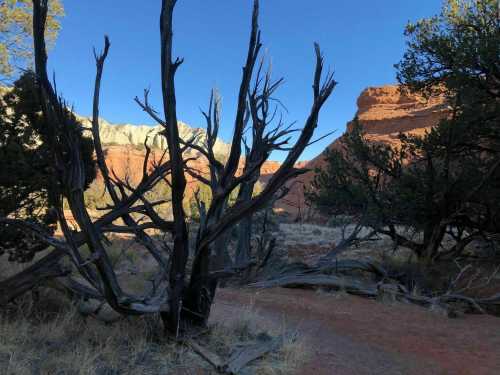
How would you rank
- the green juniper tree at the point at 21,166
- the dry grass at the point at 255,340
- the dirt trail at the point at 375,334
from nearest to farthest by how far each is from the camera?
the dry grass at the point at 255,340 < the dirt trail at the point at 375,334 < the green juniper tree at the point at 21,166

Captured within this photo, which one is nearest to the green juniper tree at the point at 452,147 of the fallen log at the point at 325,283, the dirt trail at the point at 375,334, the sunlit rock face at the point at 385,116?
the fallen log at the point at 325,283

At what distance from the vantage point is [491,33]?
9211 mm

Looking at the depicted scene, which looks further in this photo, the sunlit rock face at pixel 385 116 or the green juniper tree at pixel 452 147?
the sunlit rock face at pixel 385 116

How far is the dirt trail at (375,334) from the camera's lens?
4.30 meters

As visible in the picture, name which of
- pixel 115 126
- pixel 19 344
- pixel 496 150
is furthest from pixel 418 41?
pixel 115 126

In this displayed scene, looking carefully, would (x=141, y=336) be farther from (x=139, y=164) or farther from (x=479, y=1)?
(x=139, y=164)

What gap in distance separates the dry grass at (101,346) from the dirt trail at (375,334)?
2.07 feet

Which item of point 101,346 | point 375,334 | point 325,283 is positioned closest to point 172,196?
point 101,346

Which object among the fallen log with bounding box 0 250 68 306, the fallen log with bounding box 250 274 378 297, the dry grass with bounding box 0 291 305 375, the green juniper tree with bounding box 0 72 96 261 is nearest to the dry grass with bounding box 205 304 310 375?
the dry grass with bounding box 0 291 305 375

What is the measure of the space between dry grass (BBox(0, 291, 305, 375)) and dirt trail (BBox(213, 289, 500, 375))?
63 cm

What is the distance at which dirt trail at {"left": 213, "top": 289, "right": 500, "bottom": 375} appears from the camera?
14.1 ft

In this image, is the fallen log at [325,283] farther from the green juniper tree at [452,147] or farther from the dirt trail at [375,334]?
the green juniper tree at [452,147]

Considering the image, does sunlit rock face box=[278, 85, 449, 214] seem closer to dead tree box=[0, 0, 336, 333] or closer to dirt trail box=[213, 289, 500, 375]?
dirt trail box=[213, 289, 500, 375]

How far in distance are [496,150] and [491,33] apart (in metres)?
2.83
